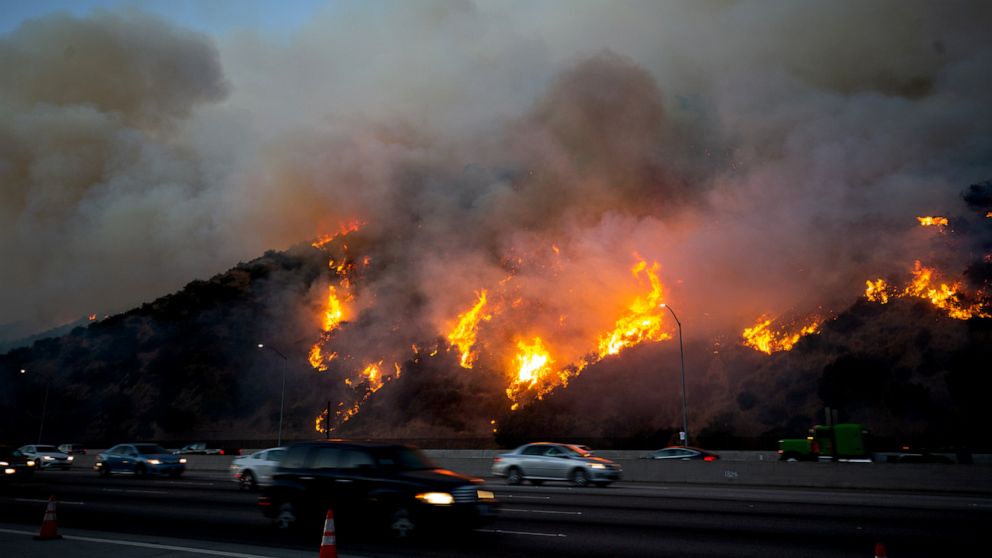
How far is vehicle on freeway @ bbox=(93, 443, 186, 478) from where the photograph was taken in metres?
29.6

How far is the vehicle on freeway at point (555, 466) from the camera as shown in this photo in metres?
25.2

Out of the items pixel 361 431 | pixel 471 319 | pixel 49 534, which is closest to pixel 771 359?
pixel 471 319

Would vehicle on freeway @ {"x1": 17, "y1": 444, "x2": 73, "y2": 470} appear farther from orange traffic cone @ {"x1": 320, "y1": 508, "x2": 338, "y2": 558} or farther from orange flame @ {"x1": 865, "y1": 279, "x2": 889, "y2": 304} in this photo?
orange flame @ {"x1": 865, "y1": 279, "x2": 889, "y2": 304}

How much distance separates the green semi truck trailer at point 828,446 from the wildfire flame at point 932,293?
36.9m

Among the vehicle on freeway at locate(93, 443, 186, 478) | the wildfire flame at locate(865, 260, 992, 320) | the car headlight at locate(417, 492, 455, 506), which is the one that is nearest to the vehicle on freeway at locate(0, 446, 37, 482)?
the vehicle on freeway at locate(93, 443, 186, 478)

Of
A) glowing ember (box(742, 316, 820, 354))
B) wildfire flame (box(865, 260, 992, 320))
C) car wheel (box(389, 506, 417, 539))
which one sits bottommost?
car wheel (box(389, 506, 417, 539))

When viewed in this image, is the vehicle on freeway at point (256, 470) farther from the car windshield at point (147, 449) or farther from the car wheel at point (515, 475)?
the car wheel at point (515, 475)

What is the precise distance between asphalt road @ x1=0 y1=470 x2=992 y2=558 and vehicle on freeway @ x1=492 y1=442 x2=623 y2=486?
2716mm

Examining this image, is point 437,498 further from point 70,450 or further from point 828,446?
point 70,450

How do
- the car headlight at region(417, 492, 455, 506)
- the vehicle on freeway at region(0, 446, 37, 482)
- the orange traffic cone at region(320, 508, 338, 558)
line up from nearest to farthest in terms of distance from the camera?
the orange traffic cone at region(320, 508, 338, 558) < the car headlight at region(417, 492, 455, 506) < the vehicle on freeway at region(0, 446, 37, 482)

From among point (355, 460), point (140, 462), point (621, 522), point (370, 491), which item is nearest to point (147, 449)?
point (140, 462)

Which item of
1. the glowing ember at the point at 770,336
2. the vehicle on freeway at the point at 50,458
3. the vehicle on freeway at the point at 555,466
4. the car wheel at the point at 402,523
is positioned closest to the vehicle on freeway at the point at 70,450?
the vehicle on freeway at the point at 50,458

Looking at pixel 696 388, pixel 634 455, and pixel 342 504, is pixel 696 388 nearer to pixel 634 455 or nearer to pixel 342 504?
pixel 634 455

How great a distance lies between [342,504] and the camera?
40.5 ft
